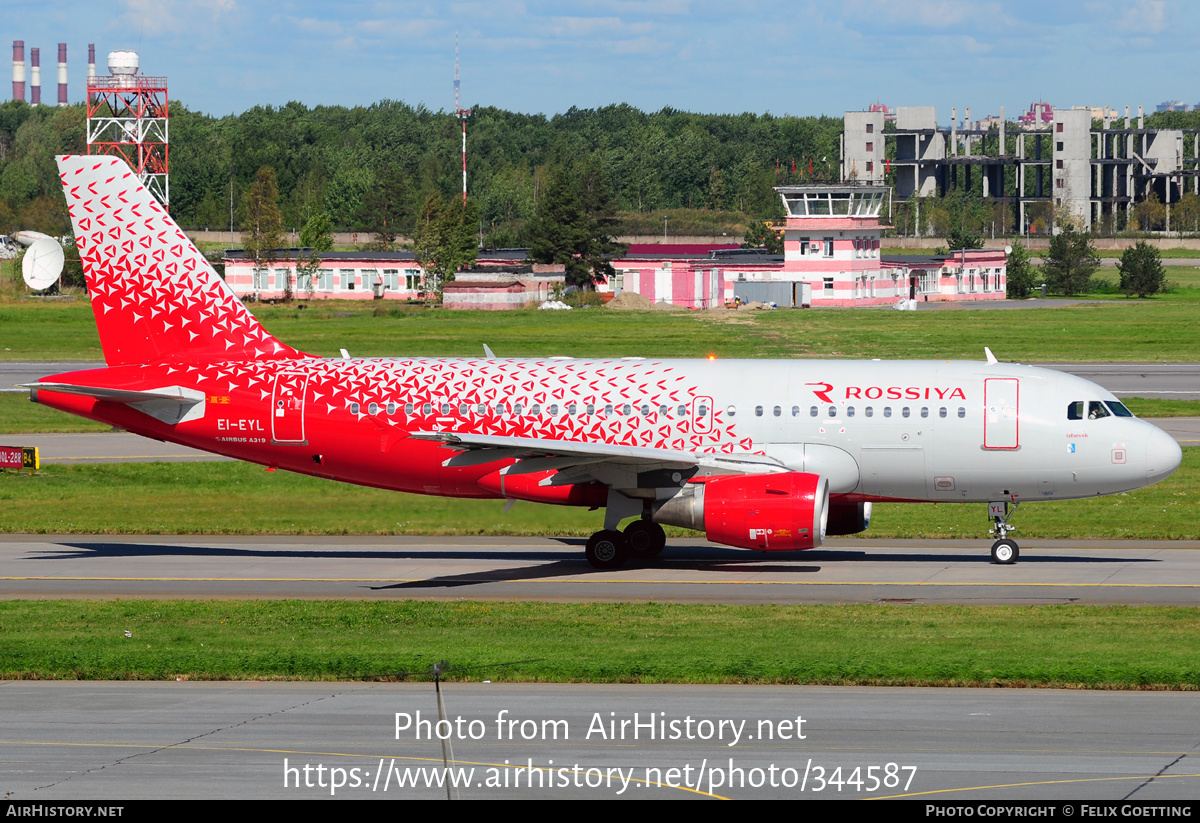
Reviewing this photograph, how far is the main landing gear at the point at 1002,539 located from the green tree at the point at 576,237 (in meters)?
124

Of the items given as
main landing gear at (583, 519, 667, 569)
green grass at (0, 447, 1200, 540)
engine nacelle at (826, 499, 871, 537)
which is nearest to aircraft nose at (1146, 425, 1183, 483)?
green grass at (0, 447, 1200, 540)

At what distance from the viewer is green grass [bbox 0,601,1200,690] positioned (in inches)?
889

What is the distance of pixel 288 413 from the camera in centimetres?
3441

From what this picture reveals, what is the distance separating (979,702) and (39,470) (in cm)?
3585

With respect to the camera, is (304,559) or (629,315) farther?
(629,315)

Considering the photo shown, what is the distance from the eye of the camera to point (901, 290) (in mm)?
152375

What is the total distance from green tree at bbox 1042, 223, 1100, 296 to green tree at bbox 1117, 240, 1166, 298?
6.13 metres

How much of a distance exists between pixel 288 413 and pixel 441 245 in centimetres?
11623

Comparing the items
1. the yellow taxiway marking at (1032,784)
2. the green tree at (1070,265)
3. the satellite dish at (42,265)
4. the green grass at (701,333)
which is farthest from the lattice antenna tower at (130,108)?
the yellow taxiway marking at (1032,784)

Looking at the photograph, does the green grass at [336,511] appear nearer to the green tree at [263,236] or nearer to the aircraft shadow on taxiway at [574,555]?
the aircraft shadow on taxiway at [574,555]

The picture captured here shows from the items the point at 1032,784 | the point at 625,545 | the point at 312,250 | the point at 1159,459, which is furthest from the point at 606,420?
the point at 312,250
